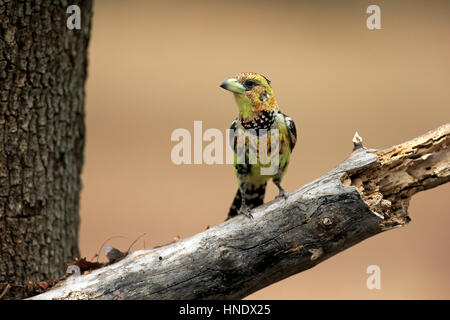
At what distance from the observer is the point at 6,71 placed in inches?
90.5

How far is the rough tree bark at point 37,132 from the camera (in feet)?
7.61

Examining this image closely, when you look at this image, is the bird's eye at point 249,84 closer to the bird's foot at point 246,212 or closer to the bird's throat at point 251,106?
the bird's throat at point 251,106

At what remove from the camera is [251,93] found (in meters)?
2.09

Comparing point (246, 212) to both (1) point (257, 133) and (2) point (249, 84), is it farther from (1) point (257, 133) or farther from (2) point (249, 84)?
(2) point (249, 84)

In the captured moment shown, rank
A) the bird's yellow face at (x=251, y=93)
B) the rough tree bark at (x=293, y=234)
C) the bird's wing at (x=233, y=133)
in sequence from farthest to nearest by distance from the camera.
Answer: the bird's wing at (x=233, y=133)
the bird's yellow face at (x=251, y=93)
the rough tree bark at (x=293, y=234)

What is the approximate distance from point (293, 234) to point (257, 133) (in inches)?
20.2

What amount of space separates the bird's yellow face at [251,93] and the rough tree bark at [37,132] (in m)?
1.01

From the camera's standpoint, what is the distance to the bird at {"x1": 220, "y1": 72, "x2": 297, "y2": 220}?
2.09 m

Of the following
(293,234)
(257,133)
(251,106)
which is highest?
(251,106)

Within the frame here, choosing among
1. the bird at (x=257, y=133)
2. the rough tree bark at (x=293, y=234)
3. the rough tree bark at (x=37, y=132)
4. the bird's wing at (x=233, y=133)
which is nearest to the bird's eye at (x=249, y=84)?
the bird at (x=257, y=133)

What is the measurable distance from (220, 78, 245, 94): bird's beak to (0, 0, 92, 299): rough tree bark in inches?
39.5

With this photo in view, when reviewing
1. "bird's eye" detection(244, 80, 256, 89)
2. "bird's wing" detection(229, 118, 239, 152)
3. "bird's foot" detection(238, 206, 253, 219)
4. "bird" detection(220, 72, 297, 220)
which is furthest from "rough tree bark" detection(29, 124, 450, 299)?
"bird's eye" detection(244, 80, 256, 89)

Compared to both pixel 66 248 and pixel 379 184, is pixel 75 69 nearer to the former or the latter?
pixel 66 248

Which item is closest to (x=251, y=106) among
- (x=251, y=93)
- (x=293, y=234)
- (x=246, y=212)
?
(x=251, y=93)
